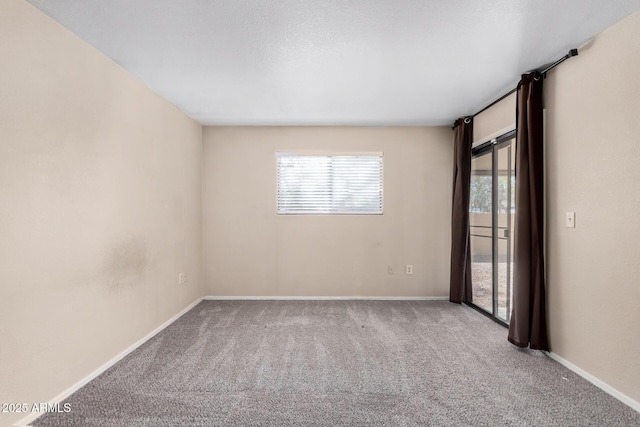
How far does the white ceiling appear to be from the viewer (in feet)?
6.20

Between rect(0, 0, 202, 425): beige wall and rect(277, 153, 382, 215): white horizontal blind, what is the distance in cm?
171

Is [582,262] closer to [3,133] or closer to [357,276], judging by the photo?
[357,276]

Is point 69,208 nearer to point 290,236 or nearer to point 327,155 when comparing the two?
point 290,236

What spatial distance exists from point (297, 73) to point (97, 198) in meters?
1.90

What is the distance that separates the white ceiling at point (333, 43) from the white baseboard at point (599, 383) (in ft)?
7.92

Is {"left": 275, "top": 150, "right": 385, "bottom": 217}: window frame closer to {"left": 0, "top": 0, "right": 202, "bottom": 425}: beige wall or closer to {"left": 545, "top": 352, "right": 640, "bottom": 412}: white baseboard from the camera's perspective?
{"left": 0, "top": 0, "right": 202, "bottom": 425}: beige wall

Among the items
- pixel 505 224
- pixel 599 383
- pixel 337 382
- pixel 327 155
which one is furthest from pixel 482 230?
pixel 337 382

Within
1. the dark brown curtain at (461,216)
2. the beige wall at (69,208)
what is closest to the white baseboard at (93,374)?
the beige wall at (69,208)

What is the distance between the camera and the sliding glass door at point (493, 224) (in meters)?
3.34

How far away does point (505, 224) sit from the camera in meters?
3.40

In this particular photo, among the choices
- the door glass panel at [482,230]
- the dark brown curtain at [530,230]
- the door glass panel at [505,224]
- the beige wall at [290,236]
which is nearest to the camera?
the dark brown curtain at [530,230]

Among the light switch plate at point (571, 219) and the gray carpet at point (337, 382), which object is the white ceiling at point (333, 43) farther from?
the gray carpet at point (337, 382)

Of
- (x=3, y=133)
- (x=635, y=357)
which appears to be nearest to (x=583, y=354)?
(x=635, y=357)

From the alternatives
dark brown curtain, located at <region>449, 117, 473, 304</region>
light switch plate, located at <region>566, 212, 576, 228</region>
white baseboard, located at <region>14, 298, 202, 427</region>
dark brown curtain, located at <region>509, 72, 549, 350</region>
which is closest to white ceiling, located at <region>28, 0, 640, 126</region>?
dark brown curtain, located at <region>509, 72, 549, 350</region>
